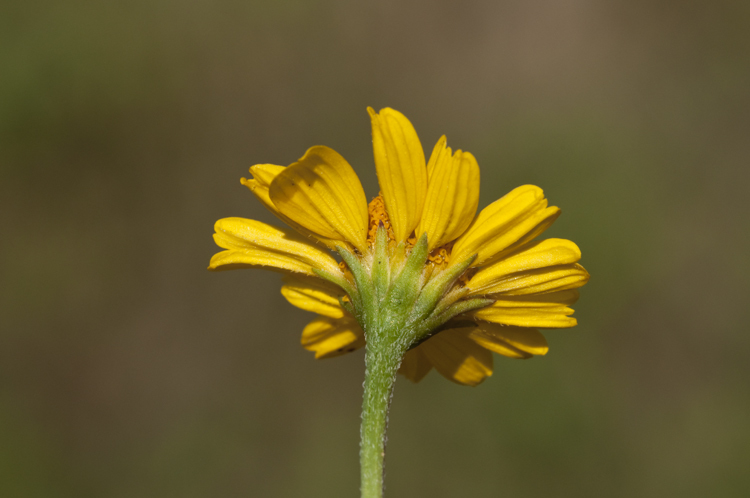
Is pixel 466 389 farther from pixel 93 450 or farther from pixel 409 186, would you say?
pixel 409 186

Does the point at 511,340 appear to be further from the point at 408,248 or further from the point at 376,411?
the point at 376,411

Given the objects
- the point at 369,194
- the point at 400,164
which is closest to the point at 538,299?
the point at 400,164

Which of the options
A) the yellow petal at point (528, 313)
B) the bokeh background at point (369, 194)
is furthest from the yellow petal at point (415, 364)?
the bokeh background at point (369, 194)

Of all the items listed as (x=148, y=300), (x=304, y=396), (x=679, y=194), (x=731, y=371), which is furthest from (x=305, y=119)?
(x=731, y=371)

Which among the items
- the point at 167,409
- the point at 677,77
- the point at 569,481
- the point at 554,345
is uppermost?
the point at 677,77

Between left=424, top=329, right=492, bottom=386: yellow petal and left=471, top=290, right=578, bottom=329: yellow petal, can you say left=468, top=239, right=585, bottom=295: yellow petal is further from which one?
left=424, top=329, right=492, bottom=386: yellow petal

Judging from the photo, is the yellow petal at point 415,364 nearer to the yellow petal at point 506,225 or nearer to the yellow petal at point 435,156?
the yellow petal at point 506,225
